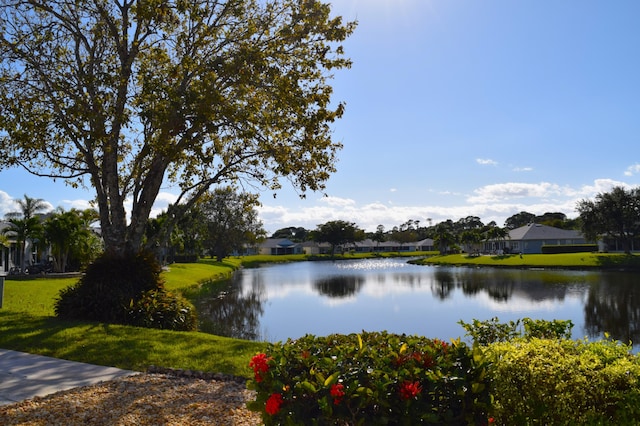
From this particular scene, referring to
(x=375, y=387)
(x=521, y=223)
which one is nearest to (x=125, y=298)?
(x=375, y=387)

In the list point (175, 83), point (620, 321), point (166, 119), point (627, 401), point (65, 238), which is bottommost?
point (620, 321)

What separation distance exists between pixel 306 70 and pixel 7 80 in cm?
885

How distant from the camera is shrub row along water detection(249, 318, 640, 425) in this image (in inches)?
138

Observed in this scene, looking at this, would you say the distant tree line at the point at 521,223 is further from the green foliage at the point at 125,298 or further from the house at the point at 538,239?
the green foliage at the point at 125,298

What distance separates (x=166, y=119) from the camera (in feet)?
41.3

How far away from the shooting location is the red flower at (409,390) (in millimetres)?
3412

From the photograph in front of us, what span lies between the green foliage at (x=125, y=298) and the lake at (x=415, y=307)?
3008mm

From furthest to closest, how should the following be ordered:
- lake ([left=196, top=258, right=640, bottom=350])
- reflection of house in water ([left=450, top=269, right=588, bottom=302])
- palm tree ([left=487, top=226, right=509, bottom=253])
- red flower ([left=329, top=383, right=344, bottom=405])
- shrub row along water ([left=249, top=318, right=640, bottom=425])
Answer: palm tree ([left=487, top=226, right=509, bottom=253])
reflection of house in water ([left=450, top=269, right=588, bottom=302])
lake ([left=196, top=258, right=640, bottom=350])
shrub row along water ([left=249, top=318, right=640, bottom=425])
red flower ([left=329, top=383, right=344, bottom=405])

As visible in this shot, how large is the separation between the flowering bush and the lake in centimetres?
1214

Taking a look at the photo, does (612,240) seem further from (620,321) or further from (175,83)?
(175,83)

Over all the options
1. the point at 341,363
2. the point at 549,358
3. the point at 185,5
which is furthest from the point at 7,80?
the point at 549,358

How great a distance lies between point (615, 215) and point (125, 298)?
60.3m

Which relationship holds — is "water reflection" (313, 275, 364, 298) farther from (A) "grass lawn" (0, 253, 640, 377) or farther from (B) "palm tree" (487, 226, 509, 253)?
(B) "palm tree" (487, 226, 509, 253)

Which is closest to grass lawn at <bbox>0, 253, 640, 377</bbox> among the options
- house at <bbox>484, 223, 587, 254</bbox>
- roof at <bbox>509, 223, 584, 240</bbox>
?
house at <bbox>484, 223, 587, 254</bbox>
